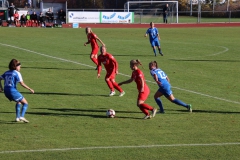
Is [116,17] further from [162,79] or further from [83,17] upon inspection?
[162,79]

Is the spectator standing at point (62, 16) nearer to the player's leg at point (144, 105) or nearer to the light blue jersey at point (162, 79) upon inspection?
the light blue jersey at point (162, 79)

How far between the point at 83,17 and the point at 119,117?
5163cm

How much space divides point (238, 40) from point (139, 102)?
31127mm

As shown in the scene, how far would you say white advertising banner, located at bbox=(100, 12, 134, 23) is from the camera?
67.1 m

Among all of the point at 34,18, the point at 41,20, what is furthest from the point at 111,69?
the point at 34,18

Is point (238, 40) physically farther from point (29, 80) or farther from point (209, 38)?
point (29, 80)

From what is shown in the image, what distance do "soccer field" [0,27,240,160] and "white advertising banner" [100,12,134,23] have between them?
37.2 metres

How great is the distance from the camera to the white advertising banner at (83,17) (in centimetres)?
6594

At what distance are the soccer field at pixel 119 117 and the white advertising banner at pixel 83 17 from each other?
3611cm

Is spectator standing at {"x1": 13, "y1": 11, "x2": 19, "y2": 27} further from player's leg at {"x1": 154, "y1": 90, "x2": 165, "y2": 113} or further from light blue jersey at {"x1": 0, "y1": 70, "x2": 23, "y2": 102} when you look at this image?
light blue jersey at {"x1": 0, "y1": 70, "x2": 23, "y2": 102}

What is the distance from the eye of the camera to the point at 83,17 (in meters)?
66.2

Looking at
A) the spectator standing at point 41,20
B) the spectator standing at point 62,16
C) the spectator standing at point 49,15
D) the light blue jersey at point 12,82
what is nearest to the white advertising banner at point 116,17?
the spectator standing at point 62,16

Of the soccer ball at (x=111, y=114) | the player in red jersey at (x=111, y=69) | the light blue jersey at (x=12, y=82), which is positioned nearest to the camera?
the light blue jersey at (x=12, y=82)

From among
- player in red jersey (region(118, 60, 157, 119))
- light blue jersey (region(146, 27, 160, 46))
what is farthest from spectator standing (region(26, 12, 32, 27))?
player in red jersey (region(118, 60, 157, 119))
